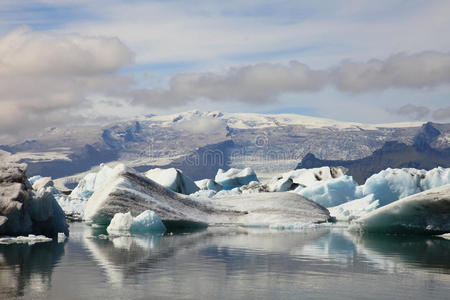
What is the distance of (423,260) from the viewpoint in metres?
19.0

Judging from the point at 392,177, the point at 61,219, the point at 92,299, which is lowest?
the point at 92,299

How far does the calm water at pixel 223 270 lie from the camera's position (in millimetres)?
12641

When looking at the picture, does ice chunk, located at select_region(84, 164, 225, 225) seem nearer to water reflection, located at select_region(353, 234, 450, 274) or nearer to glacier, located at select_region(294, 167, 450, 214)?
water reflection, located at select_region(353, 234, 450, 274)

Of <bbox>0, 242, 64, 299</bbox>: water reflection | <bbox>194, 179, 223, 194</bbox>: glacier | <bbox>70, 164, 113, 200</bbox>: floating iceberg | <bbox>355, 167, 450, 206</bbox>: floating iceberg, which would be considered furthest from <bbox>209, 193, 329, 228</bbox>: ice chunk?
<bbox>194, 179, 223, 194</bbox>: glacier

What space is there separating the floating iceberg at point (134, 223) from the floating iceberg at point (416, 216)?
1055cm

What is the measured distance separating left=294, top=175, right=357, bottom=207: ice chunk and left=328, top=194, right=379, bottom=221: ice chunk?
4020 mm

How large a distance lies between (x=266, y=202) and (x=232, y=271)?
85.8 ft

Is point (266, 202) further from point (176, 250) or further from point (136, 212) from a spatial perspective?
point (176, 250)

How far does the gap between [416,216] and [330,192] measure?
2778 centimetres

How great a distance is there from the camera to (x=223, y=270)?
634 inches

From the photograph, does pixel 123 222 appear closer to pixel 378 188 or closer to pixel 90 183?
pixel 378 188

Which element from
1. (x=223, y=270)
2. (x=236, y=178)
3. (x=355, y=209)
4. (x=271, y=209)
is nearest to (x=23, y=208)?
(x=223, y=270)

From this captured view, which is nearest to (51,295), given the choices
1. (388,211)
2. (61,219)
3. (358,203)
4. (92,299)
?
(92,299)

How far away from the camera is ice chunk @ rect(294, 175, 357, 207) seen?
56.6 meters
